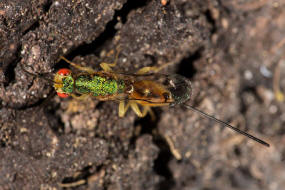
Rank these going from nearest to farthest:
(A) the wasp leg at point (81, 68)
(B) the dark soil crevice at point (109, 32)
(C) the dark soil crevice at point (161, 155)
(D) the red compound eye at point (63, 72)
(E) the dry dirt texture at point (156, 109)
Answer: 1. (E) the dry dirt texture at point (156, 109)
2. (D) the red compound eye at point (63, 72)
3. (A) the wasp leg at point (81, 68)
4. (B) the dark soil crevice at point (109, 32)
5. (C) the dark soil crevice at point (161, 155)

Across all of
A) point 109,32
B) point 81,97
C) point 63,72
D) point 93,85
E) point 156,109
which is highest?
point 109,32

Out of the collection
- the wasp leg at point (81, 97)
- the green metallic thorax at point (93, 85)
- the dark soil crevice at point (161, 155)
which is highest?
the green metallic thorax at point (93, 85)

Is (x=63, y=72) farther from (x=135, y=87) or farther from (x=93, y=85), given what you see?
(x=135, y=87)

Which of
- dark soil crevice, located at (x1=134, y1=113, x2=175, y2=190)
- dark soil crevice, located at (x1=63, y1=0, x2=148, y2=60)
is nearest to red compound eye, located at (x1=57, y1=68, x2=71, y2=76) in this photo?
dark soil crevice, located at (x1=63, y1=0, x2=148, y2=60)

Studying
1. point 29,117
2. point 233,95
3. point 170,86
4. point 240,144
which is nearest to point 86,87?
point 29,117

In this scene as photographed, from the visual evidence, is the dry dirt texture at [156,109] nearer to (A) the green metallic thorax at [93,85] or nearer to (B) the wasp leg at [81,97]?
(B) the wasp leg at [81,97]

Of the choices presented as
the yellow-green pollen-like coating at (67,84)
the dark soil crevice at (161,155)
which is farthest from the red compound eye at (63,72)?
the dark soil crevice at (161,155)

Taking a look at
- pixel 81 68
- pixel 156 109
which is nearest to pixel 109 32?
pixel 81 68

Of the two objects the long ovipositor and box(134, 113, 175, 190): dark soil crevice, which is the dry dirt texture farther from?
the long ovipositor
